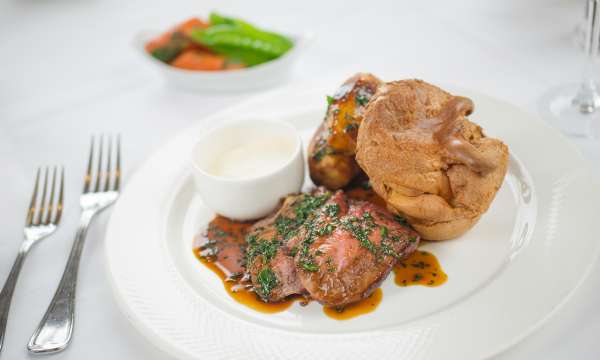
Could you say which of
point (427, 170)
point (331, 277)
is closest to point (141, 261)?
point (331, 277)

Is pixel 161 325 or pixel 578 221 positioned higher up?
pixel 578 221

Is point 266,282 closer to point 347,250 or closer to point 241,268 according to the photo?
point 241,268

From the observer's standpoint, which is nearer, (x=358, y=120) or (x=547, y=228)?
(x=547, y=228)

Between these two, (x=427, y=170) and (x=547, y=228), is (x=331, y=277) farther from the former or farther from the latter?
(x=547, y=228)

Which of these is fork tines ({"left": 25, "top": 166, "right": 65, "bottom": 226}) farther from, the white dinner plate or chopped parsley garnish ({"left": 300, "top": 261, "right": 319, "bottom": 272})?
chopped parsley garnish ({"left": 300, "top": 261, "right": 319, "bottom": 272})

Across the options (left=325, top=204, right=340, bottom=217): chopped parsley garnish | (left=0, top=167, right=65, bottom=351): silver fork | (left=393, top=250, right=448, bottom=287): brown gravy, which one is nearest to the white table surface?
(left=0, top=167, right=65, bottom=351): silver fork

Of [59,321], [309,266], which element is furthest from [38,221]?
[309,266]

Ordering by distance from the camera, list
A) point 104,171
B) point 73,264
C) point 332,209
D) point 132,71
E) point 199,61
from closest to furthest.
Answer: point 332,209 < point 73,264 < point 104,171 < point 199,61 < point 132,71
